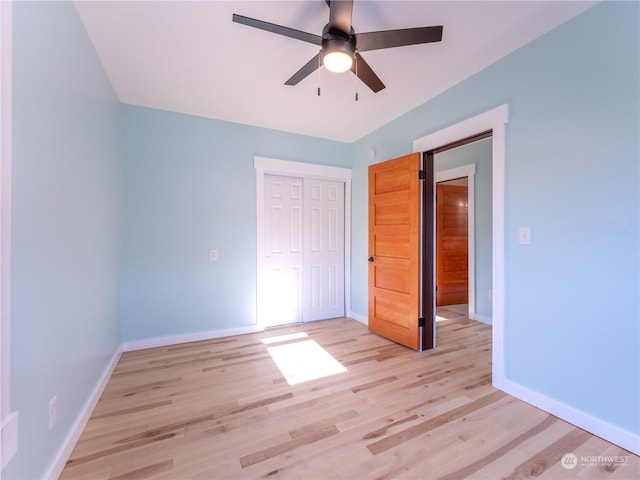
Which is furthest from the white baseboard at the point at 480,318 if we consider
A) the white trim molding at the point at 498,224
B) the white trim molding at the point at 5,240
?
the white trim molding at the point at 5,240

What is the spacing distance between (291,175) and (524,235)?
265cm

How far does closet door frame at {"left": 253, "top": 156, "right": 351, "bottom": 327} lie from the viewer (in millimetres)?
3430

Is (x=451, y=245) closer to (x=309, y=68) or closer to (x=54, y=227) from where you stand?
(x=309, y=68)

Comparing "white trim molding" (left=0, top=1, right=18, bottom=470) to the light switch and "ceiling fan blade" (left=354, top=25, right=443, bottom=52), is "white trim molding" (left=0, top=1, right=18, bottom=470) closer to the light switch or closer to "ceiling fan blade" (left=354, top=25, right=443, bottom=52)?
"ceiling fan blade" (left=354, top=25, right=443, bottom=52)

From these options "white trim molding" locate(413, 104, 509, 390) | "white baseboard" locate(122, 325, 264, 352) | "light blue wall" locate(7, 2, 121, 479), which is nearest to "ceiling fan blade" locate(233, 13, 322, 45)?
"light blue wall" locate(7, 2, 121, 479)

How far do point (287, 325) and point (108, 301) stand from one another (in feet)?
6.58

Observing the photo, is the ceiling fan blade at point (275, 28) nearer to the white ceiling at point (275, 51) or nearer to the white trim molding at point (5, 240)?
the white ceiling at point (275, 51)

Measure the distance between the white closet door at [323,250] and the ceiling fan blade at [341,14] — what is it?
232 centimetres

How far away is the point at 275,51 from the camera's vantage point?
204 cm

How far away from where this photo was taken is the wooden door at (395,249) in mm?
2797

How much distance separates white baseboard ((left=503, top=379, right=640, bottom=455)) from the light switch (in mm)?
1067

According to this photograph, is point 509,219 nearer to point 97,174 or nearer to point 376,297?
point 376,297

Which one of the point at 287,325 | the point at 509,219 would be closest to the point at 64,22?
the point at 509,219

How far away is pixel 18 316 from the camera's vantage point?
1059mm
